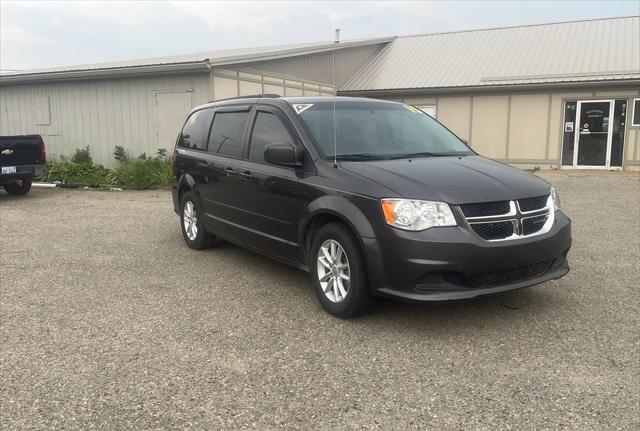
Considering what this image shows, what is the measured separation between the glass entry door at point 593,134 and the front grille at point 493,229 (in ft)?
51.2

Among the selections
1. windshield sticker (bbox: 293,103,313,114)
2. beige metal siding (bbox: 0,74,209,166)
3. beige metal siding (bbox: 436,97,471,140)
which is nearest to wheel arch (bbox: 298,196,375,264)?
windshield sticker (bbox: 293,103,313,114)

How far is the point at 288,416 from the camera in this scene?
120 inches

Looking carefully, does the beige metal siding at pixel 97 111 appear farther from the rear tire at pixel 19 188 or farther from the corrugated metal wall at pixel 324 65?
the rear tire at pixel 19 188

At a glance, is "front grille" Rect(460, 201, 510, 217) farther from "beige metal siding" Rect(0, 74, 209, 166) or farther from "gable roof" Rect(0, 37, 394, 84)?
"beige metal siding" Rect(0, 74, 209, 166)

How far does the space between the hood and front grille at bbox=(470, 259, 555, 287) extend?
54 centimetres

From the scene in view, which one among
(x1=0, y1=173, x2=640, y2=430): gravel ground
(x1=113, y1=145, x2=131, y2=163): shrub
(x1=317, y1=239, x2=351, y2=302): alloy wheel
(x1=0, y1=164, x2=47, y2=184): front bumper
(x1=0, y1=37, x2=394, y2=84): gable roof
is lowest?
(x1=0, y1=173, x2=640, y2=430): gravel ground

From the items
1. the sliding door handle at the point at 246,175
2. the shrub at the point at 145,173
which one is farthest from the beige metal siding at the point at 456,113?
the sliding door handle at the point at 246,175

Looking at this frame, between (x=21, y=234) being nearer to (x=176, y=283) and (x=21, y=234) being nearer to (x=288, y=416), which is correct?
(x=176, y=283)

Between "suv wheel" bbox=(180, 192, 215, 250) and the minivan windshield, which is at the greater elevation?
the minivan windshield

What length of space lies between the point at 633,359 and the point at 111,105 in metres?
15.2

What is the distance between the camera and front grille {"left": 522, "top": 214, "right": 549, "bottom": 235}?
4.19m

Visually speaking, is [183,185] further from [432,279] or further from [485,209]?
[485,209]

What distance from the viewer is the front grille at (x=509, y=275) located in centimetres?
402

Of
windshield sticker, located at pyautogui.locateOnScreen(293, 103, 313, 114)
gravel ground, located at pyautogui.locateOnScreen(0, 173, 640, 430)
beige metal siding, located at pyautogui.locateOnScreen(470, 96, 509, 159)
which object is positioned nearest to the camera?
gravel ground, located at pyautogui.locateOnScreen(0, 173, 640, 430)
